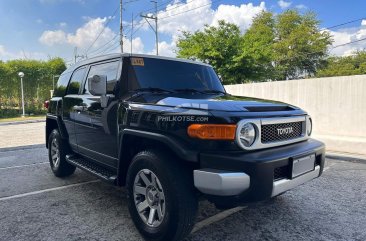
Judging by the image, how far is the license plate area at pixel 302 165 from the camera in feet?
9.03

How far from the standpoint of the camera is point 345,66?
41062mm

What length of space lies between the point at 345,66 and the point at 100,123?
44.4 m

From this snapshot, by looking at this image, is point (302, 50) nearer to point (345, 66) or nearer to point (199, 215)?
point (345, 66)

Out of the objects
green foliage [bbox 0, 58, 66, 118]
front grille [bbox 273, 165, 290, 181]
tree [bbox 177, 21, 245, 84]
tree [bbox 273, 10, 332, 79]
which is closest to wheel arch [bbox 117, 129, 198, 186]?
front grille [bbox 273, 165, 290, 181]

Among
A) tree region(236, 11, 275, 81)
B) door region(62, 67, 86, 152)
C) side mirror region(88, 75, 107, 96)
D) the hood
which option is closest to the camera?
the hood

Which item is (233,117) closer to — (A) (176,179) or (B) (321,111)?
(A) (176,179)

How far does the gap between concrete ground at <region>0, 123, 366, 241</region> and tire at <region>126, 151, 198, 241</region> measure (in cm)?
32

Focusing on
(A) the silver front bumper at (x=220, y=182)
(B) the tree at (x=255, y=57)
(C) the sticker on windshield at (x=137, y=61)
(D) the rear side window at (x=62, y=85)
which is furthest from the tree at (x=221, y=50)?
(A) the silver front bumper at (x=220, y=182)

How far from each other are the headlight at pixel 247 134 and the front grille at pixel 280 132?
0.49 ft

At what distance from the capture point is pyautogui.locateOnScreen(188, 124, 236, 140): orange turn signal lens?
8.14ft

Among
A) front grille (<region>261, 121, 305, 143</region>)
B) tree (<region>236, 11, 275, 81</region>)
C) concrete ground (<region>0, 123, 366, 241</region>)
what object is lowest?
concrete ground (<region>0, 123, 366, 241</region>)

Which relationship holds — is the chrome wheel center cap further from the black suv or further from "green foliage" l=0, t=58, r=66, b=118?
"green foliage" l=0, t=58, r=66, b=118

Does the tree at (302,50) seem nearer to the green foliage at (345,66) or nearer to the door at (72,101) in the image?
the green foliage at (345,66)

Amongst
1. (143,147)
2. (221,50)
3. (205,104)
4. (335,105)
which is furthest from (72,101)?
(221,50)
